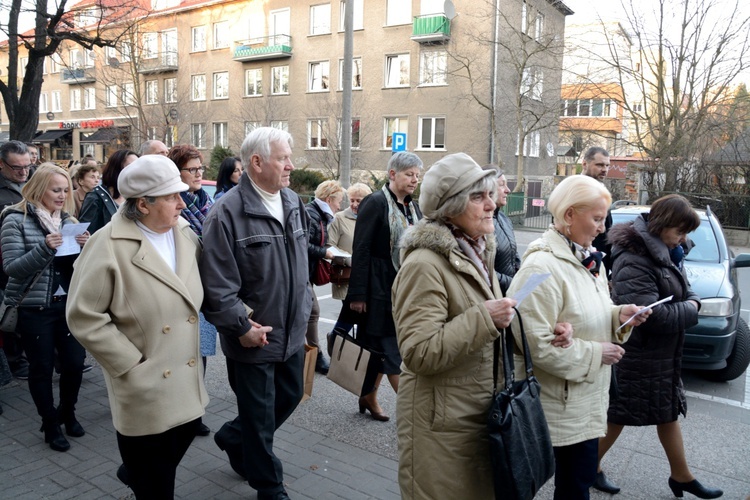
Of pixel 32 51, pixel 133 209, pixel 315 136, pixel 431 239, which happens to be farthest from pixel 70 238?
pixel 315 136

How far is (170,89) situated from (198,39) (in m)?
3.95

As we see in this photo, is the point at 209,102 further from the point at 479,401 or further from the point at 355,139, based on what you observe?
the point at 479,401

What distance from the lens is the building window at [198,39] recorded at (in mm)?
38156

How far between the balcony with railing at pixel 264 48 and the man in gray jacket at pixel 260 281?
32429 mm

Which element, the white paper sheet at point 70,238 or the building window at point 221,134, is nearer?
the white paper sheet at point 70,238

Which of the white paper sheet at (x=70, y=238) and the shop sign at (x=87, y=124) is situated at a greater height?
the shop sign at (x=87, y=124)

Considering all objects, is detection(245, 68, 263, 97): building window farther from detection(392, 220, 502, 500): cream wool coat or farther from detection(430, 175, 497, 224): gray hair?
detection(392, 220, 502, 500): cream wool coat

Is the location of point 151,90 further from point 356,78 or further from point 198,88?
A: point 356,78

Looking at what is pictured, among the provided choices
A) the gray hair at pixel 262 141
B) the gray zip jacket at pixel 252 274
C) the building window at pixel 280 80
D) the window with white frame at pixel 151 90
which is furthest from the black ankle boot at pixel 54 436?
the window with white frame at pixel 151 90

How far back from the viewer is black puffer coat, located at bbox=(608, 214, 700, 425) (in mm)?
3500

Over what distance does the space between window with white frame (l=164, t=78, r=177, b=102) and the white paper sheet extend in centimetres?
3735

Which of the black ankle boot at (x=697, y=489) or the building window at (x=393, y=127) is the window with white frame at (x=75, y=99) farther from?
the black ankle boot at (x=697, y=489)

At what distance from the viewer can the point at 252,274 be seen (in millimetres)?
3244

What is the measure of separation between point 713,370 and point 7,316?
6598 millimetres
